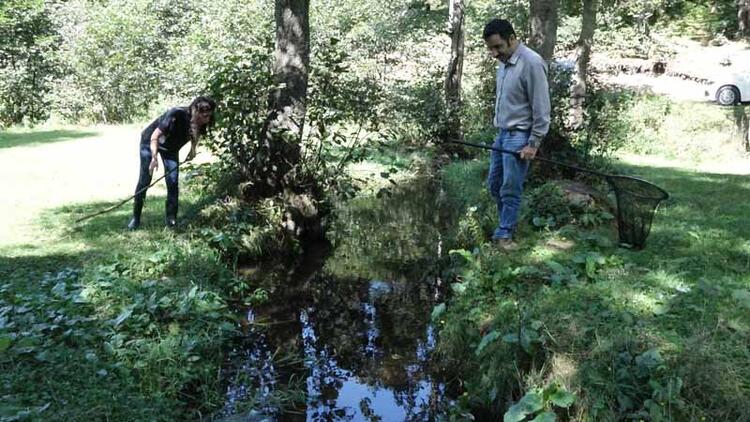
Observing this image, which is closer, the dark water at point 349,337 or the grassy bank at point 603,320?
the grassy bank at point 603,320

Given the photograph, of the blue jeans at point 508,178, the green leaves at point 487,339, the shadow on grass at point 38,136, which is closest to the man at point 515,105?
the blue jeans at point 508,178

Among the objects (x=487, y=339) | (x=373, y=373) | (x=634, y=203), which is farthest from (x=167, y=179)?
(x=634, y=203)

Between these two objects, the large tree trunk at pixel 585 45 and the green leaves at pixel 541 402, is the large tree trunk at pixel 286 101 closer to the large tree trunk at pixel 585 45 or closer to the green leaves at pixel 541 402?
the green leaves at pixel 541 402

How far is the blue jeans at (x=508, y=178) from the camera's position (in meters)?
5.16

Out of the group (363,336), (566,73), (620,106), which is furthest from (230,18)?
(363,336)

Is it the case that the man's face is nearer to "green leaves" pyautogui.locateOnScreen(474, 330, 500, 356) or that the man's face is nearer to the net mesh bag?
the net mesh bag

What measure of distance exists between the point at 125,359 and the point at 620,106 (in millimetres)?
10824

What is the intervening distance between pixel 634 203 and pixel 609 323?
1.60 meters

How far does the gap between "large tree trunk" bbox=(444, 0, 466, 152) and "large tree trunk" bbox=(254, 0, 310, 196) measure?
21.2 ft

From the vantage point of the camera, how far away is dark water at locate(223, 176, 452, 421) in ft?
13.6

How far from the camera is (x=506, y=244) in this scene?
18.0ft

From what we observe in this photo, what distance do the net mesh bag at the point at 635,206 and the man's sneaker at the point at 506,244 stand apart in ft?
2.96

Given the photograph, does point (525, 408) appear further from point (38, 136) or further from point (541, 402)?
point (38, 136)

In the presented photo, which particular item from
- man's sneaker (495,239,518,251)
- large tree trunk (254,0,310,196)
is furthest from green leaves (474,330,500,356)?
large tree trunk (254,0,310,196)
